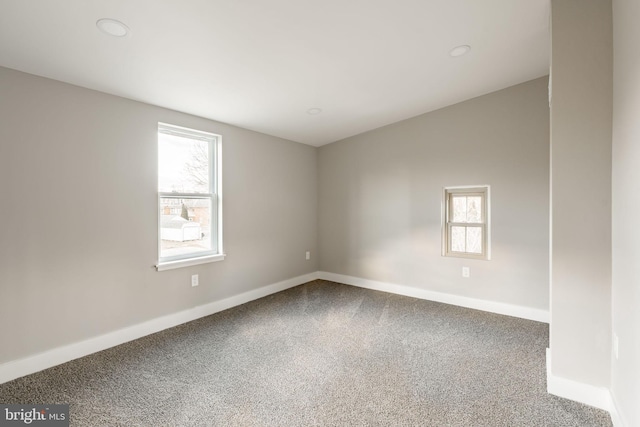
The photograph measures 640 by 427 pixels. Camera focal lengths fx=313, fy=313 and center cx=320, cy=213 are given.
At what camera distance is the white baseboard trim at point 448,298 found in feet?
11.4

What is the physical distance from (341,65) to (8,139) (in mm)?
2566

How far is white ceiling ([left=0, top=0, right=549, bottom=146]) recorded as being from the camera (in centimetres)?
189

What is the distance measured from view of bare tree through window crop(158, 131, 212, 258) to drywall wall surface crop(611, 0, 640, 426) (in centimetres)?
352

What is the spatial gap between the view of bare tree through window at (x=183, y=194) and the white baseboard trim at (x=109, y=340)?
666 mm

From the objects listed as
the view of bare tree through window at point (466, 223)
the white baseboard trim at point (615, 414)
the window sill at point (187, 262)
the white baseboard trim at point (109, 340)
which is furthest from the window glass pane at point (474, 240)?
the window sill at point (187, 262)

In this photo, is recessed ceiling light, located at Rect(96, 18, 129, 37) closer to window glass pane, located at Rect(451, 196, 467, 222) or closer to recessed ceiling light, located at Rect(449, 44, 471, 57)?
recessed ceiling light, located at Rect(449, 44, 471, 57)

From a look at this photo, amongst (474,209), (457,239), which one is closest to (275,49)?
(474,209)

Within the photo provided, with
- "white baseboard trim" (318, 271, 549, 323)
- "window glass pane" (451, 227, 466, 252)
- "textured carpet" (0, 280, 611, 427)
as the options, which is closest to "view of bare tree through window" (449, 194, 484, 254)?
"window glass pane" (451, 227, 466, 252)

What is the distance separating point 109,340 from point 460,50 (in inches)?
155

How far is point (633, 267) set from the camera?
152cm

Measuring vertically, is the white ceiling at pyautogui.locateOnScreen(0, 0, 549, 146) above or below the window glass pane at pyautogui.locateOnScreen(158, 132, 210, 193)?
above

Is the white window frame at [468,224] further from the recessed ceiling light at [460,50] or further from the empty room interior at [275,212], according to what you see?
the recessed ceiling light at [460,50]

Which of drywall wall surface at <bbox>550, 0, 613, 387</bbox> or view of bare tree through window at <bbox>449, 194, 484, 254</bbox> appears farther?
view of bare tree through window at <bbox>449, 194, 484, 254</bbox>

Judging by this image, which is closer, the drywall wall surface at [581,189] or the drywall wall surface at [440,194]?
the drywall wall surface at [581,189]
